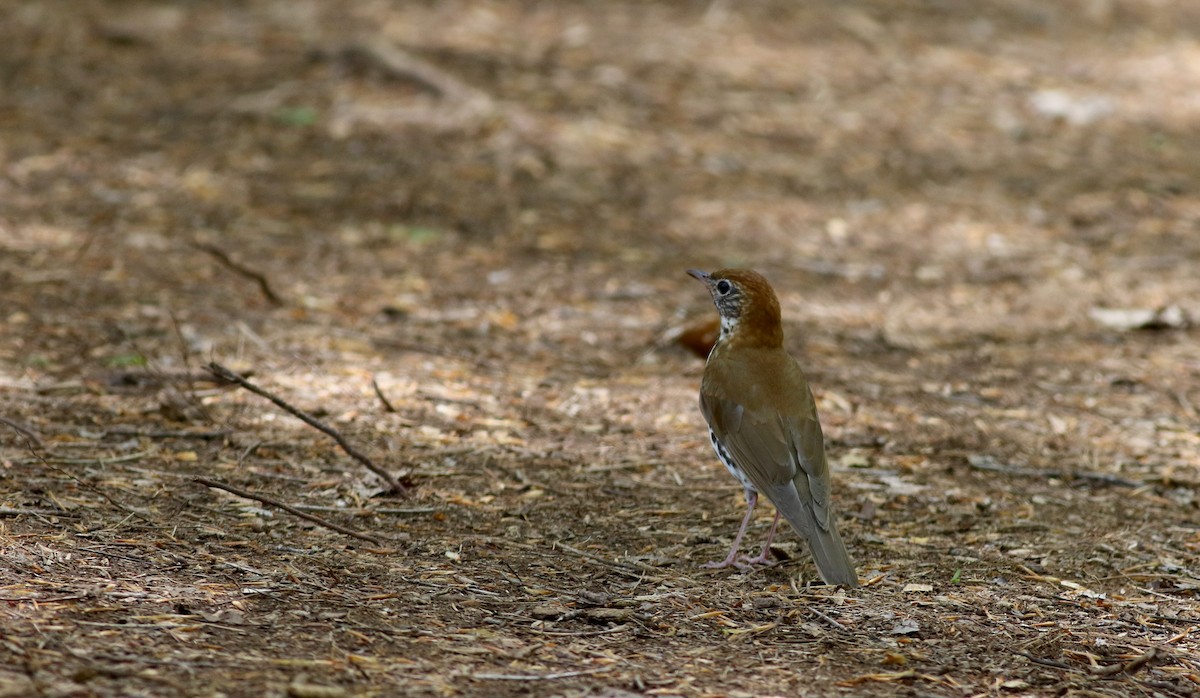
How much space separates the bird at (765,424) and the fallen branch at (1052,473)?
107cm

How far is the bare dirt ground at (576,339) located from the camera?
13.5ft

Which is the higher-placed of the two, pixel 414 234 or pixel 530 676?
pixel 530 676

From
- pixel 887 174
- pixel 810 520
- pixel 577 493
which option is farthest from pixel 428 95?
pixel 810 520

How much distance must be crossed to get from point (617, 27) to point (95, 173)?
5.09 m

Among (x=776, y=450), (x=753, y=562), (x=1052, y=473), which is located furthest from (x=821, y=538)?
(x=1052, y=473)

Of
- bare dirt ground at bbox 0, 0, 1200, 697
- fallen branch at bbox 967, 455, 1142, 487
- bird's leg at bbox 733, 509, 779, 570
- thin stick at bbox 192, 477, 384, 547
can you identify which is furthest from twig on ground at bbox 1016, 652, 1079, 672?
thin stick at bbox 192, 477, 384, 547

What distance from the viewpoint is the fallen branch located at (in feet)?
18.8

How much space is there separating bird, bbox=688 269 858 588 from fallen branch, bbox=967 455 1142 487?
1072 mm

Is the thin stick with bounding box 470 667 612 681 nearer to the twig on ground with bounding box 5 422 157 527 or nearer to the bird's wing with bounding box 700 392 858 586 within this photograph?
the bird's wing with bounding box 700 392 858 586

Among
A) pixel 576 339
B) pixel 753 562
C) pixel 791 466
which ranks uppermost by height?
pixel 791 466

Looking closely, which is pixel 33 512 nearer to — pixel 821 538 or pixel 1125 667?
pixel 821 538

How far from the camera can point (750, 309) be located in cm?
557

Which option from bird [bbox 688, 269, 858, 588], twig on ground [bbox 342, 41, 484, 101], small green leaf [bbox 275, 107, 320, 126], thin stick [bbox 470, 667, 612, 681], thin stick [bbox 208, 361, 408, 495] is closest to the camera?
thin stick [bbox 470, 667, 612, 681]

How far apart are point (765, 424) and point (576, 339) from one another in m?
2.35
